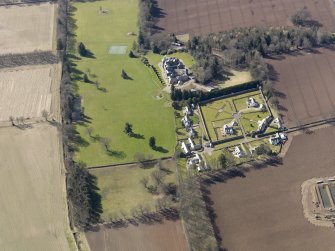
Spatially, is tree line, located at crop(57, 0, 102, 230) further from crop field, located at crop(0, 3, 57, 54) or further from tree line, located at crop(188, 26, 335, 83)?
tree line, located at crop(188, 26, 335, 83)

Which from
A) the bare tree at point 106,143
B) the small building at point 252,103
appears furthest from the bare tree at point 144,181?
the small building at point 252,103

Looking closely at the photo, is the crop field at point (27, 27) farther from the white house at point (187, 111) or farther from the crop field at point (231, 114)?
the crop field at point (231, 114)

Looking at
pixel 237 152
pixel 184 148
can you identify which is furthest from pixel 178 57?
pixel 237 152

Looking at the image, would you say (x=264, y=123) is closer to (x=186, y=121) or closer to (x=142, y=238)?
(x=186, y=121)

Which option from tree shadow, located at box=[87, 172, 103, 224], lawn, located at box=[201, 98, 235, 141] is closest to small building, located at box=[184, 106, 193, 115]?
lawn, located at box=[201, 98, 235, 141]

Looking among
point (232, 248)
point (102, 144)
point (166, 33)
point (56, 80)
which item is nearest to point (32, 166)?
point (102, 144)

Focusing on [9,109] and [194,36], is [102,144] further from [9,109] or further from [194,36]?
[194,36]

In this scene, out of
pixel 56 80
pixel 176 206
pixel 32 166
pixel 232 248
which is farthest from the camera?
pixel 56 80
